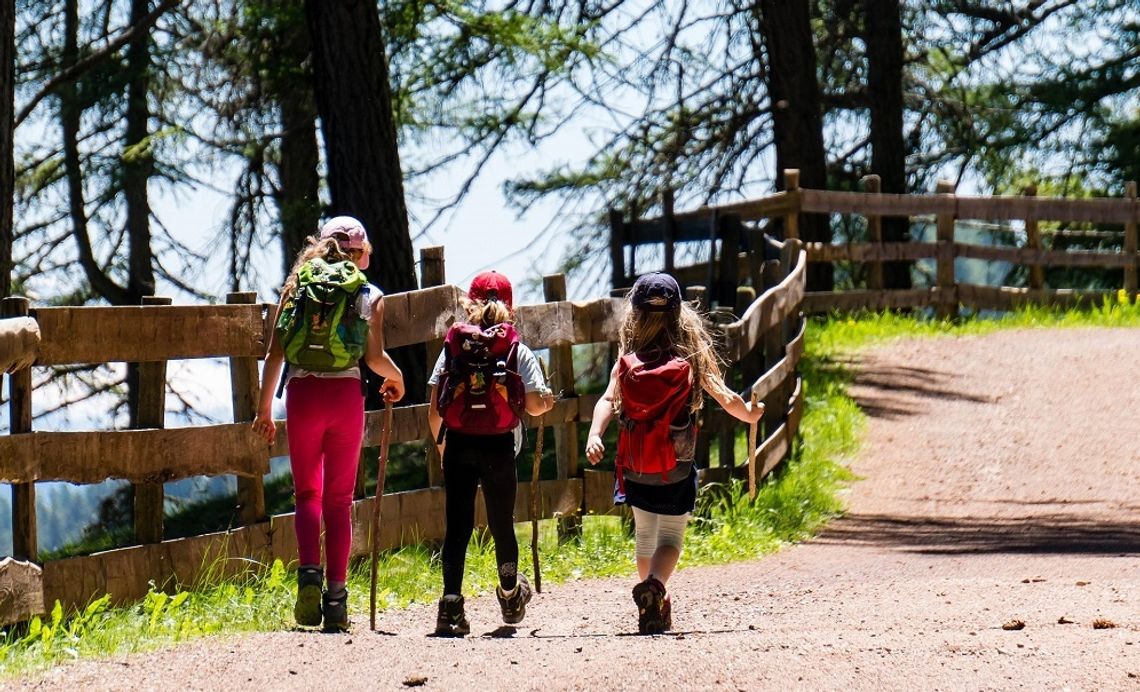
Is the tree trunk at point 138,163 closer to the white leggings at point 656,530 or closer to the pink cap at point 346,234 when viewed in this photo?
the pink cap at point 346,234

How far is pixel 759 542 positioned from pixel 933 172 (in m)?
13.6

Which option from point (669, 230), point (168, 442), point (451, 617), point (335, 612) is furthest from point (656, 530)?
point (669, 230)

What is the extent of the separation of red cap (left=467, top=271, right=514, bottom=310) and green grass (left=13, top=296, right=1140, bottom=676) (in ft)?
5.33

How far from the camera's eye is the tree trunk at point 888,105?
63.4 ft

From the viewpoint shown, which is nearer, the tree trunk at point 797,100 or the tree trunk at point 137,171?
the tree trunk at point 137,171

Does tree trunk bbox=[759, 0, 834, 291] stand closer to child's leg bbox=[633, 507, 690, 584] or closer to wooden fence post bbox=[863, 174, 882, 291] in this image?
wooden fence post bbox=[863, 174, 882, 291]

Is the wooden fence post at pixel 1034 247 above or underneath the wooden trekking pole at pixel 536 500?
above

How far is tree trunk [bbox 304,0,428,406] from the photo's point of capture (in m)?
11.8

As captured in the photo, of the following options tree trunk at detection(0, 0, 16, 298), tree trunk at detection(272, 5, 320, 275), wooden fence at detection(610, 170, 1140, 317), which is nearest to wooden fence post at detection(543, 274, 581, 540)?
tree trunk at detection(0, 0, 16, 298)

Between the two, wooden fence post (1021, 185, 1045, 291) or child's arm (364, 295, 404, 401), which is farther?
wooden fence post (1021, 185, 1045, 291)

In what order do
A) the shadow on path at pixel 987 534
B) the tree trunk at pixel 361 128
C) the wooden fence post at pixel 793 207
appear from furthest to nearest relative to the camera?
1. the wooden fence post at pixel 793 207
2. the tree trunk at pixel 361 128
3. the shadow on path at pixel 987 534

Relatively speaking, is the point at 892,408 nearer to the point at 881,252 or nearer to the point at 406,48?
the point at 881,252

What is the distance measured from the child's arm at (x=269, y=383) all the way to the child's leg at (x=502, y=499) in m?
0.93

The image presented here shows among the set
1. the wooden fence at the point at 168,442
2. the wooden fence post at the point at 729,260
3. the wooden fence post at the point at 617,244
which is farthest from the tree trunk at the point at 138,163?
the wooden fence at the point at 168,442
